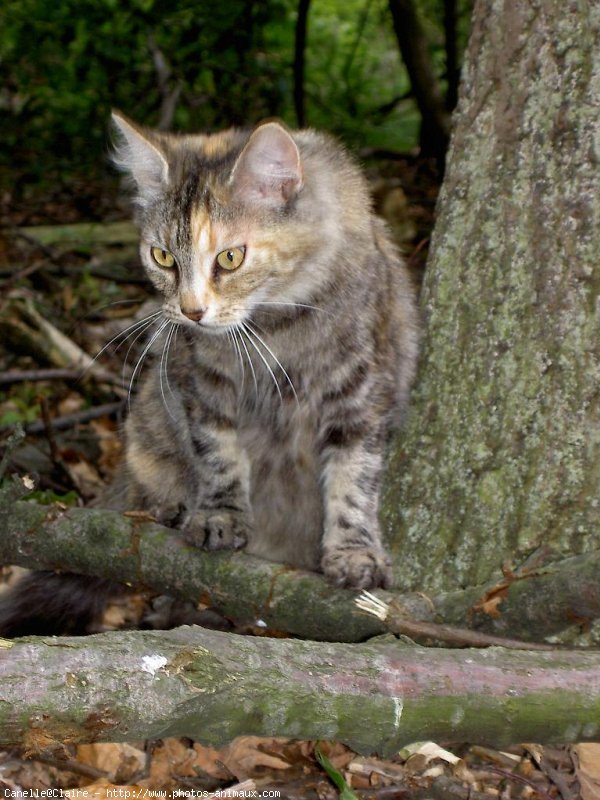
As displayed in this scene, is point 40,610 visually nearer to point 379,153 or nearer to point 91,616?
point 91,616

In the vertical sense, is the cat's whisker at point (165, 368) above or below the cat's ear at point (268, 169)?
below

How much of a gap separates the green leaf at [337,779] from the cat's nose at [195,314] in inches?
51.7

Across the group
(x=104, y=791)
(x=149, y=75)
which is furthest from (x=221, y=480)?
(x=149, y=75)

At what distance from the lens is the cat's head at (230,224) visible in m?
2.75

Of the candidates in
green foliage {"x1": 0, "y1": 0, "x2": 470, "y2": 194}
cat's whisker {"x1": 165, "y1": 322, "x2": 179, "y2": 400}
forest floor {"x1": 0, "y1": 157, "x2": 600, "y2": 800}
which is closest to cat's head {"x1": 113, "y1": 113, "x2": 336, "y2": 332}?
cat's whisker {"x1": 165, "y1": 322, "x2": 179, "y2": 400}

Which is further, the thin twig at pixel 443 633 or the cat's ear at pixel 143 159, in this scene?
the cat's ear at pixel 143 159

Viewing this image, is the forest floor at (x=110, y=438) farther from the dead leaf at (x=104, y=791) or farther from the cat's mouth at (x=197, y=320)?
the cat's mouth at (x=197, y=320)

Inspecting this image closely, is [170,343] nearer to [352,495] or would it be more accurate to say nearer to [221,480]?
[221,480]

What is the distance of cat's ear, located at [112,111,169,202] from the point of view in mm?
2842

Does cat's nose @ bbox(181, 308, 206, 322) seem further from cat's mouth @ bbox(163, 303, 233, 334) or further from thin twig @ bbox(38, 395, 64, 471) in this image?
thin twig @ bbox(38, 395, 64, 471)

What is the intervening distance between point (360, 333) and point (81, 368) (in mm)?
2263

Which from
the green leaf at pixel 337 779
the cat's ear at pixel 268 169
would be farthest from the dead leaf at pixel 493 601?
the cat's ear at pixel 268 169

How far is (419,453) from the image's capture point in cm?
303

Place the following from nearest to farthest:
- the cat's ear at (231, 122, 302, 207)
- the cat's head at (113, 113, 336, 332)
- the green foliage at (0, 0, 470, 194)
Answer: the cat's ear at (231, 122, 302, 207) → the cat's head at (113, 113, 336, 332) → the green foliage at (0, 0, 470, 194)
